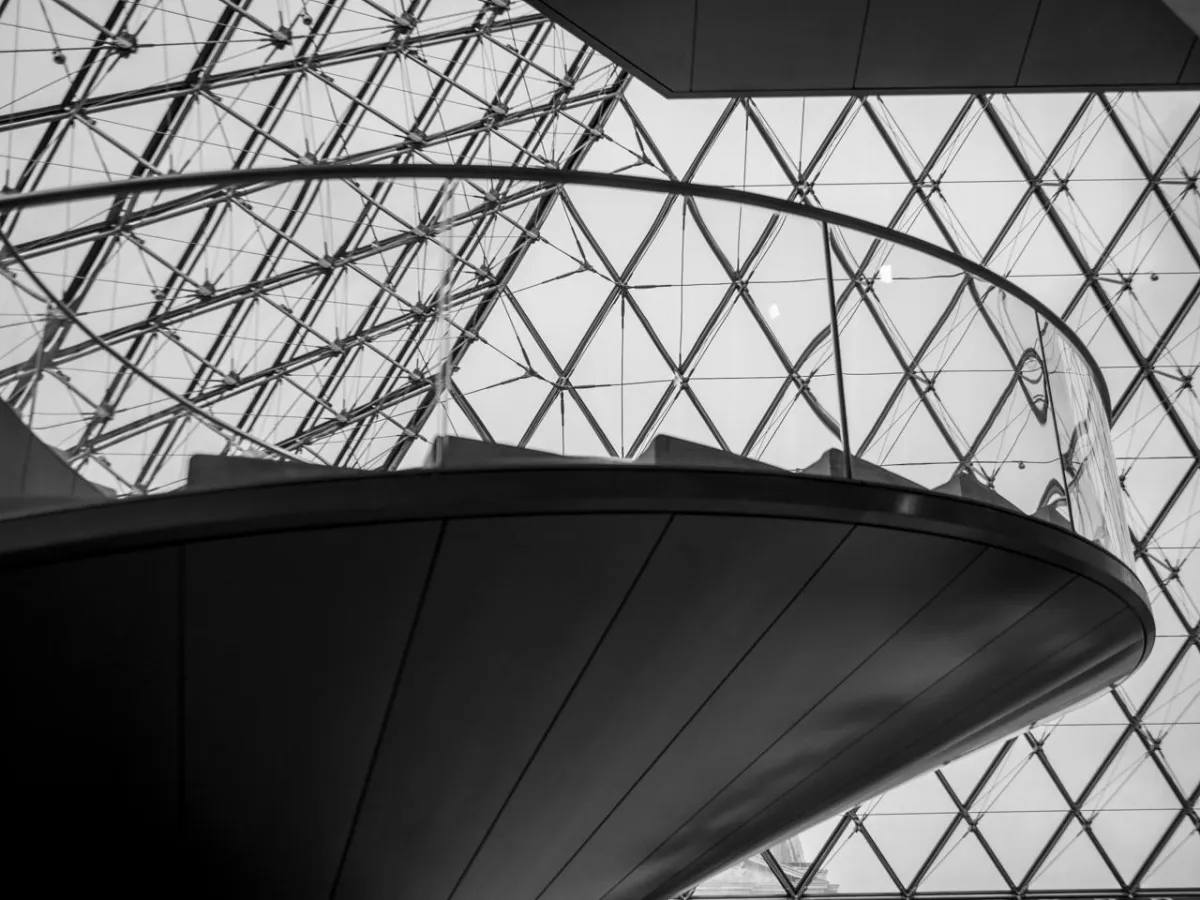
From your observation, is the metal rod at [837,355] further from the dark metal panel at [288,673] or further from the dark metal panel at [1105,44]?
the dark metal panel at [1105,44]

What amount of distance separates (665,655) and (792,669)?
996 millimetres

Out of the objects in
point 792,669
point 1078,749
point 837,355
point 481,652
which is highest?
point 1078,749

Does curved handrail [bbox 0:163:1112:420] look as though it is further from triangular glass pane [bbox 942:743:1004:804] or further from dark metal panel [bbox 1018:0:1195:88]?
triangular glass pane [bbox 942:743:1004:804]

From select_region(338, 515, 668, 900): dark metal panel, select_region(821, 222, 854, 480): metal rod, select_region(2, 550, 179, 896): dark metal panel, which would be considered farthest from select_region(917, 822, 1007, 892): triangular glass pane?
select_region(821, 222, 854, 480): metal rod

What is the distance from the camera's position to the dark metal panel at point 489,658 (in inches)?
249

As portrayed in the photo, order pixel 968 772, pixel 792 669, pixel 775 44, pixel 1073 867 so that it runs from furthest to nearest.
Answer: pixel 968 772 < pixel 1073 867 < pixel 775 44 < pixel 792 669

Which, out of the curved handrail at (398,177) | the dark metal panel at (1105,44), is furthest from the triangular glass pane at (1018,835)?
the curved handrail at (398,177)

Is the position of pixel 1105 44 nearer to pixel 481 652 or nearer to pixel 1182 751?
pixel 481 652

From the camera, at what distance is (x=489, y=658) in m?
7.06

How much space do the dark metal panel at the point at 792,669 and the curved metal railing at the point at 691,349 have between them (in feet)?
1.52

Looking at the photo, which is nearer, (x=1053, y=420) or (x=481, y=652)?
(x=481, y=652)

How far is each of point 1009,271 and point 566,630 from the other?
2768 centimetres

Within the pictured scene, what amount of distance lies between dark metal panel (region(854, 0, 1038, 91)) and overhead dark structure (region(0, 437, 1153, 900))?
27.2 feet

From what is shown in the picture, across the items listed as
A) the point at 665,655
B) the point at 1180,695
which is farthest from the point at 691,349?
the point at 1180,695
